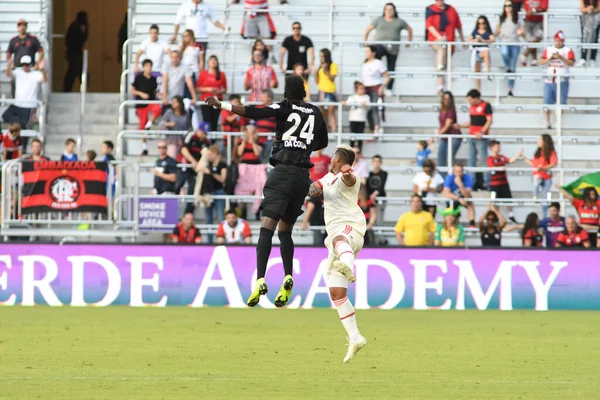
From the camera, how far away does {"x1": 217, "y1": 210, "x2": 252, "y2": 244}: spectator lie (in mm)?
21375

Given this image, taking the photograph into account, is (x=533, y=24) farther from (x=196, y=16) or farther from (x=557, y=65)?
(x=196, y=16)

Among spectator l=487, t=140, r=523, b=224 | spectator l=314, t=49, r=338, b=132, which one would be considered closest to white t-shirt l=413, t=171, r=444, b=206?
spectator l=487, t=140, r=523, b=224

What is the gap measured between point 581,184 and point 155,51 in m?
8.82

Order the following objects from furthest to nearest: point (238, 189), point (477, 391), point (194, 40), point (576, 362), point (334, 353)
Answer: point (194, 40) → point (238, 189) → point (334, 353) → point (576, 362) → point (477, 391)

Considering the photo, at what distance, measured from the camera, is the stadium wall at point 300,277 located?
2033 centimetres

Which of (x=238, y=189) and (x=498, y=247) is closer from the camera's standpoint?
(x=498, y=247)

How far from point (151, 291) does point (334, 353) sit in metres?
8.30

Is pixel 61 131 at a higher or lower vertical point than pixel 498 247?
higher

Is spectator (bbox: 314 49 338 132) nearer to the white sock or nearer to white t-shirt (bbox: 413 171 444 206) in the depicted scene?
white t-shirt (bbox: 413 171 444 206)

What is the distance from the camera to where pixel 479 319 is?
59.2 feet

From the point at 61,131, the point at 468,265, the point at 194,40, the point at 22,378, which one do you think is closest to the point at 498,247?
the point at 468,265

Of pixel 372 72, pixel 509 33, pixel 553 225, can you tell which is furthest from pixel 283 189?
pixel 509 33

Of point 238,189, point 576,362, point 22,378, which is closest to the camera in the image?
point 22,378

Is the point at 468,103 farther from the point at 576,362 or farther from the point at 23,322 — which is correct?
the point at 576,362
